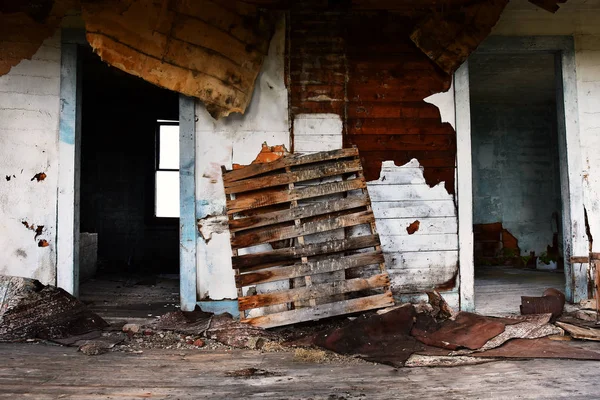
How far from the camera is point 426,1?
17.5 ft

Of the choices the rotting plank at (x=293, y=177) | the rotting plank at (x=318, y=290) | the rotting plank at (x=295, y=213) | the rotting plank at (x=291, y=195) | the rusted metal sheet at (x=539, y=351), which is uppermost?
the rotting plank at (x=293, y=177)

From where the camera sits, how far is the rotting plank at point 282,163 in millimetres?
5043

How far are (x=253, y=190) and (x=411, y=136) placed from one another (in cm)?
188

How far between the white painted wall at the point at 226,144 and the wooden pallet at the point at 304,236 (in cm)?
25

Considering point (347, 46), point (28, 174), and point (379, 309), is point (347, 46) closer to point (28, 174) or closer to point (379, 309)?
point (379, 309)

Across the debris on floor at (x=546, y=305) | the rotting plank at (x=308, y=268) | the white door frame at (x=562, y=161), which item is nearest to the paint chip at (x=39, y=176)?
the rotting plank at (x=308, y=268)

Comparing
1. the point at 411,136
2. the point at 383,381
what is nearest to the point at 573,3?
the point at 411,136

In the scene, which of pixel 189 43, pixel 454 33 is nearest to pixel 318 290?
pixel 189 43

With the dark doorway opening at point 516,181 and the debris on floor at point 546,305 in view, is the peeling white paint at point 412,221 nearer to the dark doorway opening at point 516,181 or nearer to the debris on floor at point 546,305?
the debris on floor at point 546,305

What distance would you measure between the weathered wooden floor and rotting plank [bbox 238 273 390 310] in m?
0.66

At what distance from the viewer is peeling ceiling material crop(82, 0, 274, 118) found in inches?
181

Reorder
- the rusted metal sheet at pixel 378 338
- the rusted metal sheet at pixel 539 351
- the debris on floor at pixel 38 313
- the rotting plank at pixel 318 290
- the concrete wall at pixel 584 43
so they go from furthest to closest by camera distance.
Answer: the concrete wall at pixel 584 43
the rotting plank at pixel 318 290
the debris on floor at pixel 38 313
the rusted metal sheet at pixel 378 338
the rusted metal sheet at pixel 539 351

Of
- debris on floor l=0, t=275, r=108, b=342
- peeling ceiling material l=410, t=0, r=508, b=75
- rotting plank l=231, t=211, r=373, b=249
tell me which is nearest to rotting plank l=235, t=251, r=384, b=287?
rotting plank l=231, t=211, r=373, b=249

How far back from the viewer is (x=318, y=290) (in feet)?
15.1
